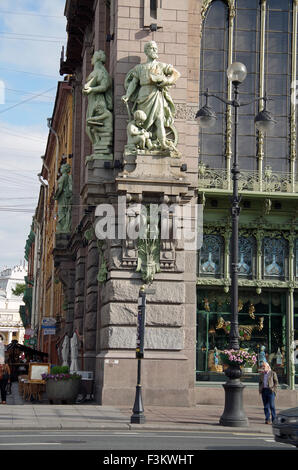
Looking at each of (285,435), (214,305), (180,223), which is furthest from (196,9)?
(285,435)

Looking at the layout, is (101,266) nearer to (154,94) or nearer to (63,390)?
(63,390)

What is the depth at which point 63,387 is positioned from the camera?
1110 inches

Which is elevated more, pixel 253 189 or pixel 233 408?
pixel 253 189

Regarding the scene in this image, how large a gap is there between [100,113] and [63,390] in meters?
9.42

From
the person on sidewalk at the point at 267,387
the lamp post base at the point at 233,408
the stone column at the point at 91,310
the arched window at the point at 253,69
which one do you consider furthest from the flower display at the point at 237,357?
the arched window at the point at 253,69

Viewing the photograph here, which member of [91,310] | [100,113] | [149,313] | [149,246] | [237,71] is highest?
[100,113]

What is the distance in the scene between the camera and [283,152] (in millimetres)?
31656

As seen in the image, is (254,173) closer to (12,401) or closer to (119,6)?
(119,6)

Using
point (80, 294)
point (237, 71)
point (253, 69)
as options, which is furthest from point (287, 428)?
point (80, 294)

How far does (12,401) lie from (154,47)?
13.6 metres

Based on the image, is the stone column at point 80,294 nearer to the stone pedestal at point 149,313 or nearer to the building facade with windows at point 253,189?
the building facade with windows at point 253,189

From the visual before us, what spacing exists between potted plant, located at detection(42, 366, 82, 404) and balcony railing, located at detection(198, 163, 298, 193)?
808 cm

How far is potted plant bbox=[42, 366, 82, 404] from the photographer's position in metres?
28.2

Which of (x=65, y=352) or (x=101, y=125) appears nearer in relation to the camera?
(x=101, y=125)
